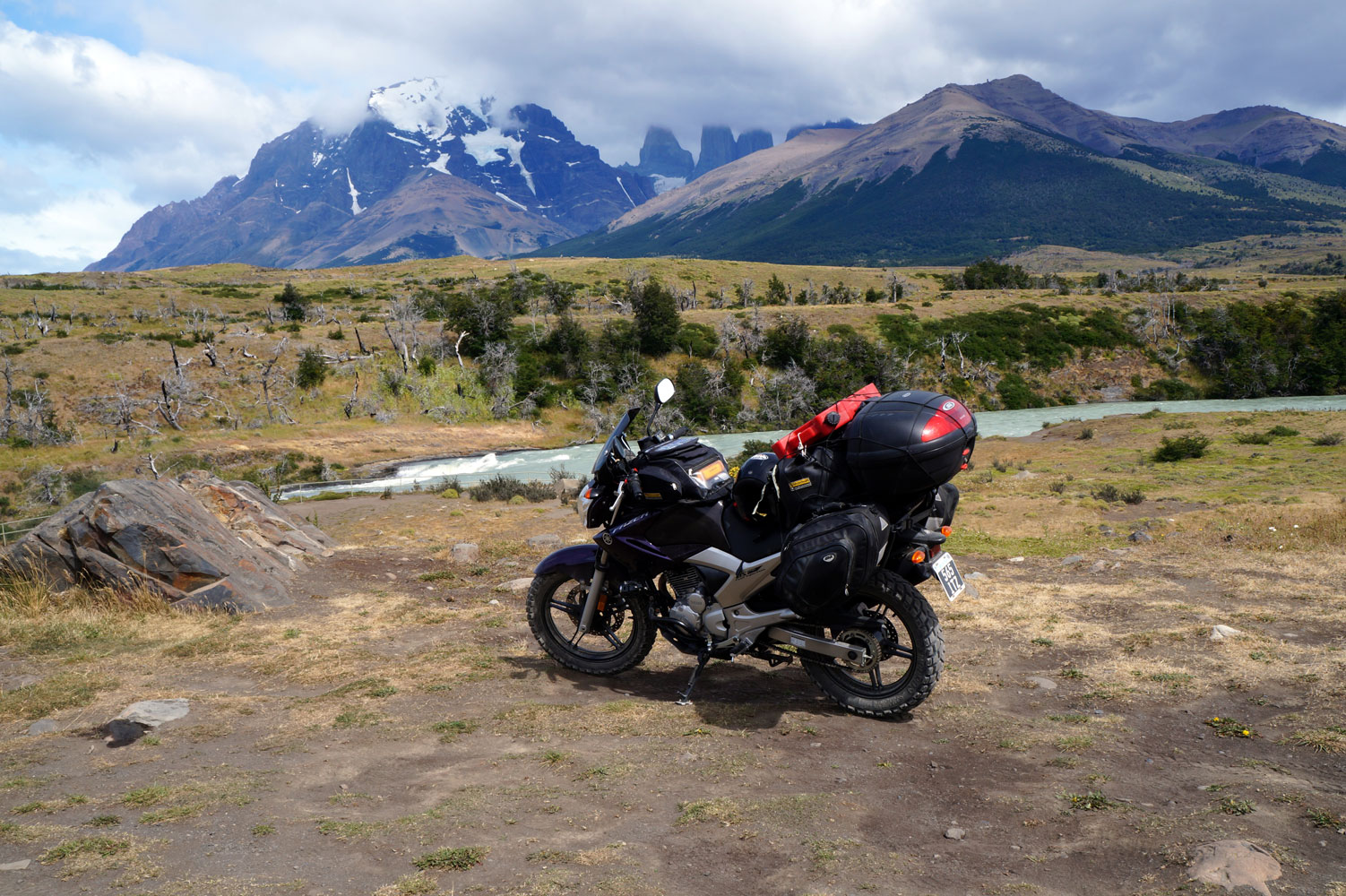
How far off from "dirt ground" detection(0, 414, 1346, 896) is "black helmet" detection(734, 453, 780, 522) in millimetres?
1398

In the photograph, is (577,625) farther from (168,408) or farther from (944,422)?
(168,408)

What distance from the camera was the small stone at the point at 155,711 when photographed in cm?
550

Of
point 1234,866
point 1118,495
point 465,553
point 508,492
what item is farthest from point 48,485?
point 1234,866

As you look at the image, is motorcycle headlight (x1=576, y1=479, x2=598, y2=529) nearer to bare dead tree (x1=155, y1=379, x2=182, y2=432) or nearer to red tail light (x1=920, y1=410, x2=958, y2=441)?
red tail light (x1=920, y1=410, x2=958, y2=441)

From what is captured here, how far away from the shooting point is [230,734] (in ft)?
17.7

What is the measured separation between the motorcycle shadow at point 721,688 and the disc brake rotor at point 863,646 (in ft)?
1.29

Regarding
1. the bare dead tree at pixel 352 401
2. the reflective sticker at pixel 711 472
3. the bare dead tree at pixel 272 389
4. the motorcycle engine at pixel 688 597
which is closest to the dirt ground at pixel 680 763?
the motorcycle engine at pixel 688 597

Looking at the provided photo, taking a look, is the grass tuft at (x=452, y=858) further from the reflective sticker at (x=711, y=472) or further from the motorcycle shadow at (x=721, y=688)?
the reflective sticker at (x=711, y=472)

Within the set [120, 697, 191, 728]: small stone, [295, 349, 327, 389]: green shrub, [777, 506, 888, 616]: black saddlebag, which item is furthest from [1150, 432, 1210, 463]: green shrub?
[295, 349, 327, 389]: green shrub

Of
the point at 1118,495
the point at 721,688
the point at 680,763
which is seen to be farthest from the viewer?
the point at 1118,495

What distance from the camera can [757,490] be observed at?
18.3ft

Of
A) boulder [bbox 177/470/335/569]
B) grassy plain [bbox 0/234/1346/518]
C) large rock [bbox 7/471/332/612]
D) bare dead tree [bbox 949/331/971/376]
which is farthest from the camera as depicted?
bare dead tree [bbox 949/331/971/376]

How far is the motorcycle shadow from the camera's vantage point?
5535 millimetres

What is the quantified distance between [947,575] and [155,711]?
5.59m
